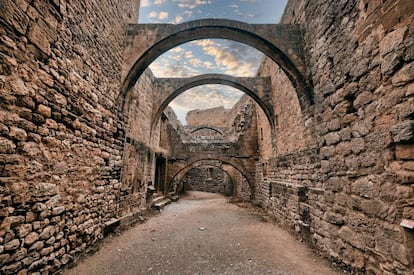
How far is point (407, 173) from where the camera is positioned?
165cm

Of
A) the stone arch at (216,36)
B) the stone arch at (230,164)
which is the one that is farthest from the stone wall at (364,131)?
the stone arch at (230,164)

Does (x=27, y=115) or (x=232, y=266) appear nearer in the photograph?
(x=27, y=115)

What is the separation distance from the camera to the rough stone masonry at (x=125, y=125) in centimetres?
181

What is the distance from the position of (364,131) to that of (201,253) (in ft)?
10.5

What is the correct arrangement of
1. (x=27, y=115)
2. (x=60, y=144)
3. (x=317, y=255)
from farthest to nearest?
(x=317, y=255) < (x=60, y=144) < (x=27, y=115)

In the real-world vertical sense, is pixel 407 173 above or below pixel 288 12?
below

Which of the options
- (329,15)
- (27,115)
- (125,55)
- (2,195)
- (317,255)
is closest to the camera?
(2,195)

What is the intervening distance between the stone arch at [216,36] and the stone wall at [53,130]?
72 cm

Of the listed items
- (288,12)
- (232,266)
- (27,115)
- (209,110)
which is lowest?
(232,266)

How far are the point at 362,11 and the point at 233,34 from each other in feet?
10.1

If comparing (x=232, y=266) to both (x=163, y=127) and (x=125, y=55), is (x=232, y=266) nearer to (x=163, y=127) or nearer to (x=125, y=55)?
(x=125, y=55)

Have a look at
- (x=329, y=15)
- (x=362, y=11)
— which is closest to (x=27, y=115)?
(x=362, y=11)

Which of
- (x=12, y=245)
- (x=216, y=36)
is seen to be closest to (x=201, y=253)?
(x=12, y=245)

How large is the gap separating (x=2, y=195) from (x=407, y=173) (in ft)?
13.1
